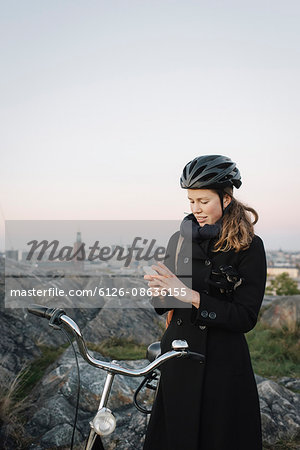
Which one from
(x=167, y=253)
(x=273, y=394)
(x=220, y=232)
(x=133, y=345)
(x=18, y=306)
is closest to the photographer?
(x=220, y=232)

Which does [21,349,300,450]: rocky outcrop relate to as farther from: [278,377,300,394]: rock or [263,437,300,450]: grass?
[278,377,300,394]: rock

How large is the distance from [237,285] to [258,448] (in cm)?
108

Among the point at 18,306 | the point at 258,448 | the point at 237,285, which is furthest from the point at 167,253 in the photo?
the point at 18,306

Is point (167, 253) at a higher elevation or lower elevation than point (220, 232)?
lower

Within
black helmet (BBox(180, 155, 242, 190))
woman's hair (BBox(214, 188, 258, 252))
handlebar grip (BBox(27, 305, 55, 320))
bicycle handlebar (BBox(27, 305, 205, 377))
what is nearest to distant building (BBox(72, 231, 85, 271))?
black helmet (BBox(180, 155, 242, 190))

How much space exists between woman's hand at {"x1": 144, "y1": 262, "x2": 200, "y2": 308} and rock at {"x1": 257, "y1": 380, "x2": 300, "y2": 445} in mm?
3425

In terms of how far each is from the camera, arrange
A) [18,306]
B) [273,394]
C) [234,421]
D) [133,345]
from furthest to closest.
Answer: [133,345], [18,306], [273,394], [234,421]

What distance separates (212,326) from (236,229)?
0.65 m

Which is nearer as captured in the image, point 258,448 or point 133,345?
point 258,448

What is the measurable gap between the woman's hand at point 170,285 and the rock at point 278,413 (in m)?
3.42

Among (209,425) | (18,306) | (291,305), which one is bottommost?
(291,305)

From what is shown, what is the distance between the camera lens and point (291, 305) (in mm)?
10234

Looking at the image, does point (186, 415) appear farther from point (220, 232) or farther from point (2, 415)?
point (2, 415)

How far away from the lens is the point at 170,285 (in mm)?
2467
